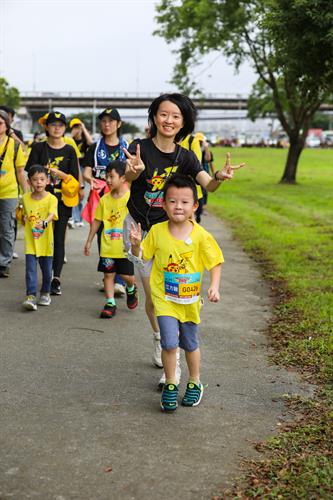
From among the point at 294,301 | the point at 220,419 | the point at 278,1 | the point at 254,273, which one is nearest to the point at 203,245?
the point at 220,419

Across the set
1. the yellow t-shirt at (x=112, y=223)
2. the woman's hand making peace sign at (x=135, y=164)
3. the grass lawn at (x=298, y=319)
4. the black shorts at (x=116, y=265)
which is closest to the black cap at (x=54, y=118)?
the yellow t-shirt at (x=112, y=223)

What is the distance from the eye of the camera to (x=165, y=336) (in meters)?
4.89

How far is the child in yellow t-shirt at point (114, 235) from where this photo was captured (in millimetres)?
7668

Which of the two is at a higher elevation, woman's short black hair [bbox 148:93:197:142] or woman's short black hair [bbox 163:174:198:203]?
woman's short black hair [bbox 148:93:197:142]

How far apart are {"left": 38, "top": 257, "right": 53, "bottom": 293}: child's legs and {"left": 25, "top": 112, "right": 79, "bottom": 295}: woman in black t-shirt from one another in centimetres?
37

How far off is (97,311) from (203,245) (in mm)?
3007

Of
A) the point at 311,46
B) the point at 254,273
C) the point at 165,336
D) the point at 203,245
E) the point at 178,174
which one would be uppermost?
the point at 311,46

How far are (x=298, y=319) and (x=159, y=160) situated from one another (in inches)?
109

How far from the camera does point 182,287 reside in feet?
16.1

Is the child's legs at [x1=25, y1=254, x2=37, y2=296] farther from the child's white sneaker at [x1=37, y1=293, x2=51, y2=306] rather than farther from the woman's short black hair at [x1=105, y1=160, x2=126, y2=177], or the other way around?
the woman's short black hair at [x1=105, y1=160, x2=126, y2=177]

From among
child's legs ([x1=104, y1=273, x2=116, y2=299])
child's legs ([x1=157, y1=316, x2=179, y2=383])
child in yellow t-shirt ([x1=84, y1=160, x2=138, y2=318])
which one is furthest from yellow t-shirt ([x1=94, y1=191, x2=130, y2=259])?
child's legs ([x1=157, y1=316, x2=179, y2=383])

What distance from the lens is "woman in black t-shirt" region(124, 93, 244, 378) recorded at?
5.26 meters

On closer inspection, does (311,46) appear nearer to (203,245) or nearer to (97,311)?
(97,311)

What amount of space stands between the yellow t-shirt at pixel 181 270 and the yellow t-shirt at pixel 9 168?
4678mm
